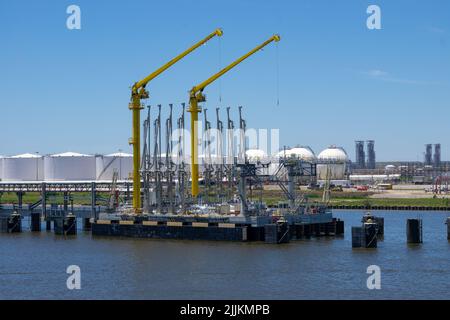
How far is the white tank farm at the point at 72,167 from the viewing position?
14525 centimetres

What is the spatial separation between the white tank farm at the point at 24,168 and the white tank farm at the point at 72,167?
457 cm

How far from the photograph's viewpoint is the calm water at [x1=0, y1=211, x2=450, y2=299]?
142ft

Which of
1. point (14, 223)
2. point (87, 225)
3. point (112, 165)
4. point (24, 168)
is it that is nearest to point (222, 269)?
point (87, 225)

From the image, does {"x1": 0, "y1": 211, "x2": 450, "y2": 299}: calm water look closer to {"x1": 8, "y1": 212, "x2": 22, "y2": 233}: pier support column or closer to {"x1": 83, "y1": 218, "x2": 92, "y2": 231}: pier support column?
{"x1": 8, "y1": 212, "x2": 22, "y2": 233}: pier support column

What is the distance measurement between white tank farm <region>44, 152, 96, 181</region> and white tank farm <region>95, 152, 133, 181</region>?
1120 mm

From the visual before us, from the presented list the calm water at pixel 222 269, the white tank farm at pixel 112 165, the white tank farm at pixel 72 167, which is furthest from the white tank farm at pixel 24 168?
the calm water at pixel 222 269

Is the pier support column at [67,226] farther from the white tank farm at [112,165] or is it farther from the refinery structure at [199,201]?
the white tank farm at [112,165]

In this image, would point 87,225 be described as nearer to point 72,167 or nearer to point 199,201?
point 199,201

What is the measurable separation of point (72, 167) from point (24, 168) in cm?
1118

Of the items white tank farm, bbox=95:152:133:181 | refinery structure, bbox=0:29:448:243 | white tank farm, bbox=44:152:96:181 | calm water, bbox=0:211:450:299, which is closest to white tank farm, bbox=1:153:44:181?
white tank farm, bbox=44:152:96:181

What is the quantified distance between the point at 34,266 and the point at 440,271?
24.4 metres
